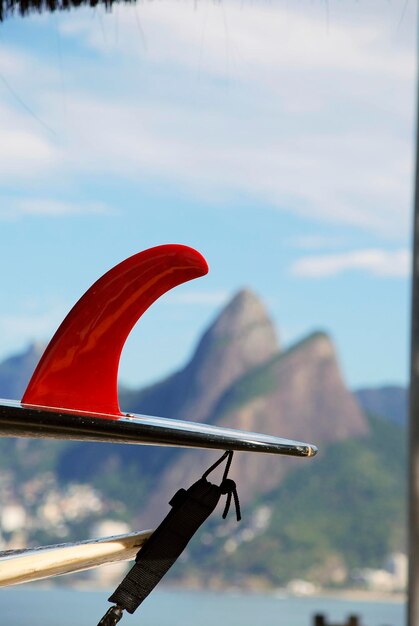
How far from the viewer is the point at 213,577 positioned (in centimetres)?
3775

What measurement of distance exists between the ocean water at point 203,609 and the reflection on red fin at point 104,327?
36.0 meters

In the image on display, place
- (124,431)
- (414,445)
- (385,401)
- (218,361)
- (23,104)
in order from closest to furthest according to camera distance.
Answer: (124,431)
(23,104)
(414,445)
(218,361)
(385,401)

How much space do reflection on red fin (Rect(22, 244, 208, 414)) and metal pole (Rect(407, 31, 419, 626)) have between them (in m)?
1.15

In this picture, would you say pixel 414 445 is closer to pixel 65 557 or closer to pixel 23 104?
pixel 23 104

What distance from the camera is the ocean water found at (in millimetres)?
38688

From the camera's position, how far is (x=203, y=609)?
4228 cm

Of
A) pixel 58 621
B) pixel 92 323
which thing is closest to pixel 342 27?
pixel 92 323

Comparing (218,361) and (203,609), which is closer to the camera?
(218,361)

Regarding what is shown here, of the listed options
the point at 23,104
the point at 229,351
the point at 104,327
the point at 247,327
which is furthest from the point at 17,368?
the point at 104,327

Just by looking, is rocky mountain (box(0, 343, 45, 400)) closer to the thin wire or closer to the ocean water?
the ocean water

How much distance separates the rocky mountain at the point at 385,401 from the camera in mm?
43700

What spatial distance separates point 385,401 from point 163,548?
4494cm

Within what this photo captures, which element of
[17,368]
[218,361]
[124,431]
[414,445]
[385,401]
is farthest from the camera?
[385,401]

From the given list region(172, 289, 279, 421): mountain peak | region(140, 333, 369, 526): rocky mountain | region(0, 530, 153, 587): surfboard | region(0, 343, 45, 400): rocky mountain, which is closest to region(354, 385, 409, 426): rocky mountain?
region(140, 333, 369, 526): rocky mountain
